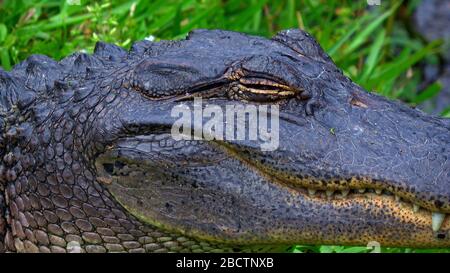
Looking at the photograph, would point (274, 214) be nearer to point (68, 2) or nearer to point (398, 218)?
point (398, 218)

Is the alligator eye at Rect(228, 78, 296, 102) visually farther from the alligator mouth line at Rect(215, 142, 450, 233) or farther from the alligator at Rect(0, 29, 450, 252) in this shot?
the alligator mouth line at Rect(215, 142, 450, 233)

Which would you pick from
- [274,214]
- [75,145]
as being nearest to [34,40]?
[75,145]

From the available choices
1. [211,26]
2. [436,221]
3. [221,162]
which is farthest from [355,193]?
[211,26]

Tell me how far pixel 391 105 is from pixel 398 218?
47cm

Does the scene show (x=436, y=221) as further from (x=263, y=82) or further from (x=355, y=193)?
(x=263, y=82)

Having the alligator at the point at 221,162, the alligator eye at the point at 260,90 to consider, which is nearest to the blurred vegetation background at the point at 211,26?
the alligator at the point at 221,162

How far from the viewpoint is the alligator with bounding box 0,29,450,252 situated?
348 cm

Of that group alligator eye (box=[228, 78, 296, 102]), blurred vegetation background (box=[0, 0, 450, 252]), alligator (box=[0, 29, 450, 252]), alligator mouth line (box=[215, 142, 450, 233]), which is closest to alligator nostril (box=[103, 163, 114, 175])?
alligator (box=[0, 29, 450, 252])

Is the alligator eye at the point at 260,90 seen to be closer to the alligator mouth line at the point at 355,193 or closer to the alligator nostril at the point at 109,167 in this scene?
the alligator mouth line at the point at 355,193

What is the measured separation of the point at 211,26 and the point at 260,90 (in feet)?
7.33

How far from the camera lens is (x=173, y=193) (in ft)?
11.9

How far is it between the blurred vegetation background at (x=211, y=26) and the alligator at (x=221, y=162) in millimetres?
868

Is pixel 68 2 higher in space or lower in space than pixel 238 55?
higher

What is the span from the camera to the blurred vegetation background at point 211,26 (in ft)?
17.3
